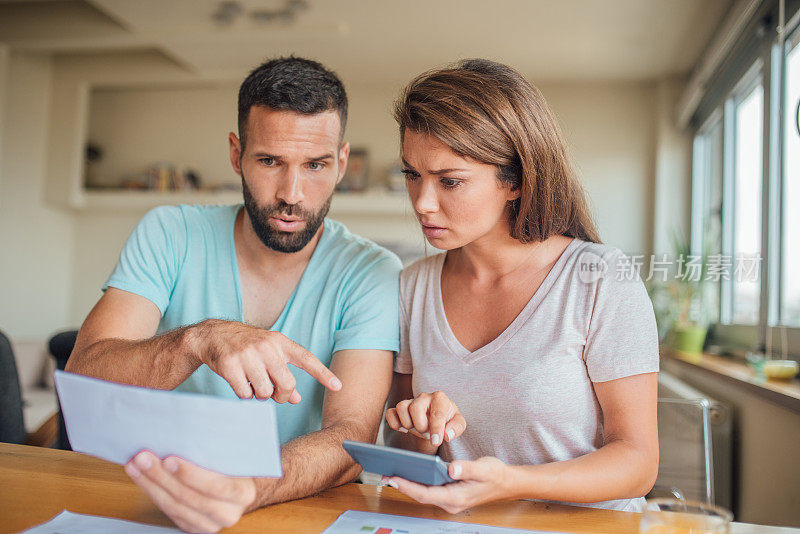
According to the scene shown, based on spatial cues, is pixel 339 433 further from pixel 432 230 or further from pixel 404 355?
pixel 432 230

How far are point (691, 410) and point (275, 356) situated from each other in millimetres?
1524

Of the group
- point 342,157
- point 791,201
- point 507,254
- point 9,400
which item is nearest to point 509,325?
point 507,254

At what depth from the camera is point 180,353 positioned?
3.34ft

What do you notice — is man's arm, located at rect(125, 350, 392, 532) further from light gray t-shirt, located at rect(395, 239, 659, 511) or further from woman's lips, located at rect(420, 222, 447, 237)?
woman's lips, located at rect(420, 222, 447, 237)

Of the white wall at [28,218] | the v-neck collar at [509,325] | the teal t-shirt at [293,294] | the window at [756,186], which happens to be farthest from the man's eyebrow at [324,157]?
the white wall at [28,218]

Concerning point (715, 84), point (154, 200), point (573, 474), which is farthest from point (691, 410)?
point (154, 200)

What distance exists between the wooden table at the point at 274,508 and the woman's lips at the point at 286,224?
0.64m

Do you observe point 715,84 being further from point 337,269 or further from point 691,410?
point 337,269

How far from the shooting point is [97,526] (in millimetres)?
827

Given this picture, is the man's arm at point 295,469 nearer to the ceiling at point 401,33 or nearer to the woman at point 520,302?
the woman at point 520,302

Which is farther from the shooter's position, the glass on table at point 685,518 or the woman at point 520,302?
the woman at point 520,302

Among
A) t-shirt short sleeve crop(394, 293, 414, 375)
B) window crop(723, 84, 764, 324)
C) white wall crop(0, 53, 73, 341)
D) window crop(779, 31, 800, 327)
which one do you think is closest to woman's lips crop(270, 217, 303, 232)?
t-shirt short sleeve crop(394, 293, 414, 375)

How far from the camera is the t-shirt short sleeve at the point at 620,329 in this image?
114 centimetres

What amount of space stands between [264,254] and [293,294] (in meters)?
0.15
